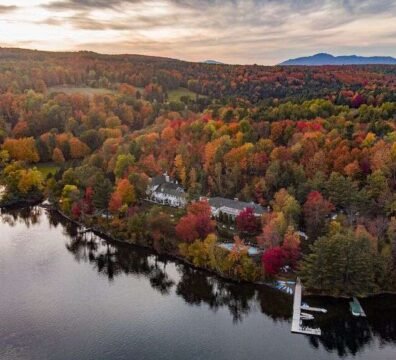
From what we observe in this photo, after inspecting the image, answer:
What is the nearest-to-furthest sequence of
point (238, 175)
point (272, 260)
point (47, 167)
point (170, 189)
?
point (272, 260), point (238, 175), point (170, 189), point (47, 167)

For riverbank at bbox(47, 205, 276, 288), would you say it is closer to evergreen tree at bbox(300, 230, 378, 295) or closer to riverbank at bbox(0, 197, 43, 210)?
evergreen tree at bbox(300, 230, 378, 295)

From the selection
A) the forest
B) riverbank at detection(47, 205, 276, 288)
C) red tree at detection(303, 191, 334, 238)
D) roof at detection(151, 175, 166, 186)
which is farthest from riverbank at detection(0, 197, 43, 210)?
red tree at detection(303, 191, 334, 238)

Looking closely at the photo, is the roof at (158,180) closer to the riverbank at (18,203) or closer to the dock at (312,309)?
the riverbank at (18,203)

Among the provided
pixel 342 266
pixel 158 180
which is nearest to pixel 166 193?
pixel 158 180

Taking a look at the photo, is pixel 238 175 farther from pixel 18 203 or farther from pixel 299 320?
pixel 18 203

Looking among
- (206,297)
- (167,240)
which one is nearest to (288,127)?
(167,240)

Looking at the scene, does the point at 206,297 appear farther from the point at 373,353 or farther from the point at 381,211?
the point at 381,211
